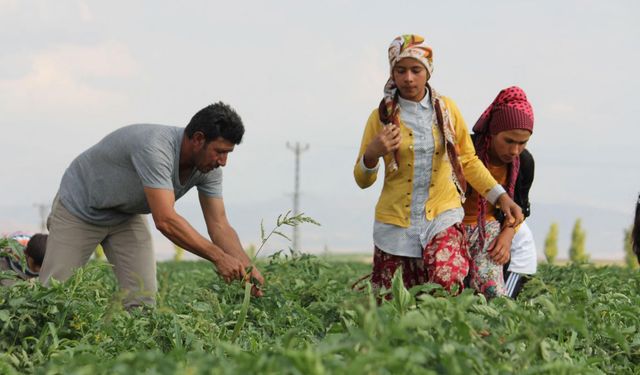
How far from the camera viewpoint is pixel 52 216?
6688 mm

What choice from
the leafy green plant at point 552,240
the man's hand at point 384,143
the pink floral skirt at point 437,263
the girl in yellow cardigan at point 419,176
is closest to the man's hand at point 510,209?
the girl in yellow cardigan at point 419,176

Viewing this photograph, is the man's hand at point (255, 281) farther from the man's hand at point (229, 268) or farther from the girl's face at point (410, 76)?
the girl's face at point (410, 76)

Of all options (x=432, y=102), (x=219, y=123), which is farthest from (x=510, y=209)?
(x=219, y=123)

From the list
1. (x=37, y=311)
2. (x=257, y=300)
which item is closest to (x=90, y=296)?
(x=37, y=311)

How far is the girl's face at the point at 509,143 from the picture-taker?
18.5 ft

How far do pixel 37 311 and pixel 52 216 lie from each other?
2621 millimetres

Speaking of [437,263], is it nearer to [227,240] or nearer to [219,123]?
[219,123]

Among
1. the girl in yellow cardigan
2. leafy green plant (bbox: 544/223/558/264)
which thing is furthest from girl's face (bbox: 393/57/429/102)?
leafy green plant (bbox: 544/223/558/264)

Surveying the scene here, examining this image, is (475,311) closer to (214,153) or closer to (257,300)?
(257,300)

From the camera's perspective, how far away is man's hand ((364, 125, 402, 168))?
5145 millimetres

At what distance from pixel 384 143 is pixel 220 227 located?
1754mm

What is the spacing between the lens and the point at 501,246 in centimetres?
571

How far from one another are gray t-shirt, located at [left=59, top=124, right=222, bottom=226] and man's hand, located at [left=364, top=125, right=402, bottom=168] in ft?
4.42

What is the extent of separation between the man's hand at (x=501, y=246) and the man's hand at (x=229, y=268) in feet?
5.05
